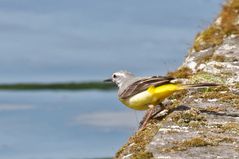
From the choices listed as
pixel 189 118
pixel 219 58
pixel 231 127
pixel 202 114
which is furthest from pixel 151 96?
pixel 219 58

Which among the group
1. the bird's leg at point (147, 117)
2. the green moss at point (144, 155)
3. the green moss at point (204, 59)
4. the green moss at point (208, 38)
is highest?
the green moss at point (208, 38)

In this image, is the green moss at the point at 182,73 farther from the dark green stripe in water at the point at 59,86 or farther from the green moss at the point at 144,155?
the dark green stripe in water at the point at 59,86

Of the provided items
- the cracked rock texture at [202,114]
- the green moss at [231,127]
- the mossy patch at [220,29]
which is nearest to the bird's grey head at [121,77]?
the cracked rock texture at [202,114]

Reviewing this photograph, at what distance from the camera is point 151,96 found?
10.1m

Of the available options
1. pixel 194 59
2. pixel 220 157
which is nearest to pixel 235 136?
pixel 220 157

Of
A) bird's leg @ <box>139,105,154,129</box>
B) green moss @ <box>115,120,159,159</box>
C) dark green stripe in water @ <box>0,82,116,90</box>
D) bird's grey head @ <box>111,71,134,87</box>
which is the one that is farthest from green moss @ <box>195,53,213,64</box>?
dark green stripe in water @ <box>0,82,116,90</box>

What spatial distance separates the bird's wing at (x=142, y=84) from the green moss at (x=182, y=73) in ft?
3.89

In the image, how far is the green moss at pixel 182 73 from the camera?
11445 millimetres

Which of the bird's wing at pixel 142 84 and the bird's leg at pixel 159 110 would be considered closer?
the bird's leg at pixel 159 110

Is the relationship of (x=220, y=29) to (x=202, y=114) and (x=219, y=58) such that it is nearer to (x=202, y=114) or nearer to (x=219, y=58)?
(x=219, y=58)

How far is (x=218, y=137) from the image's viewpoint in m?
8.62

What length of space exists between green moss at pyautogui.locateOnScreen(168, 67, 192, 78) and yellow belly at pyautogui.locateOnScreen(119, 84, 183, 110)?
4.10 feet

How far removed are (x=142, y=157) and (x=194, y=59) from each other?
4240mm

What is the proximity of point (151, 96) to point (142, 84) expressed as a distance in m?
0.15
